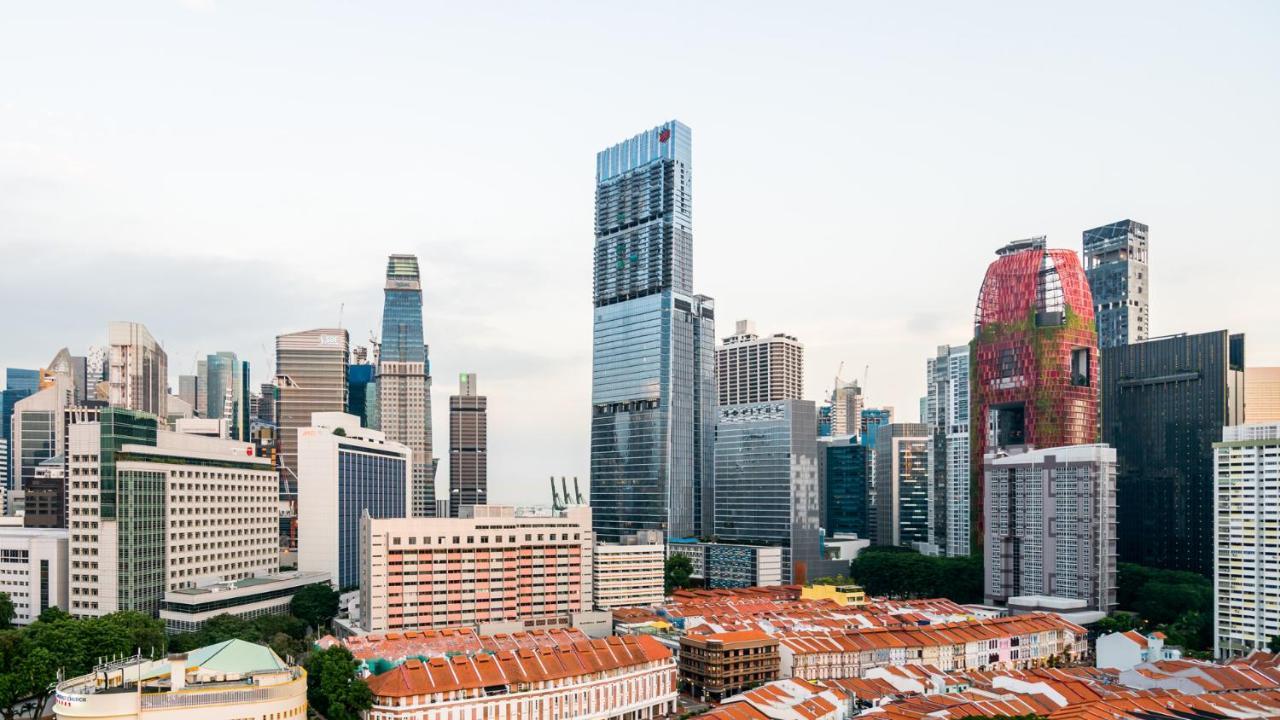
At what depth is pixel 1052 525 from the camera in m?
141

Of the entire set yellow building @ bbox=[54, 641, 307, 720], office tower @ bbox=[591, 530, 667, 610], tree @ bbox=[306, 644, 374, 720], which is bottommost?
office tower @ bbox=[591, 530, 667, 610]

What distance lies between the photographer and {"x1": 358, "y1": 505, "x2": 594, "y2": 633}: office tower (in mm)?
108500

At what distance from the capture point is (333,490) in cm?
14862

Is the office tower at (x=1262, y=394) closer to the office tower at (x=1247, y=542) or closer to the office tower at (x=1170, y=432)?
the office tower at (x=1170, y=432)

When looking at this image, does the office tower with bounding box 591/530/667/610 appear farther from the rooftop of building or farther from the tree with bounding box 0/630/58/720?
the tree with bounding box 0/630/58/720

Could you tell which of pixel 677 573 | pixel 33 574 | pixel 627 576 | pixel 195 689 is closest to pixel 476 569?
pixel 627 576

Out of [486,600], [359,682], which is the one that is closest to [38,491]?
[486,600]

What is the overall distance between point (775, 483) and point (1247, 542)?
83.8m

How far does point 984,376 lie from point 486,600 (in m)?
92.5

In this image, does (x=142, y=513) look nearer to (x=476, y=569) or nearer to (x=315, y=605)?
(x=315, y=605)

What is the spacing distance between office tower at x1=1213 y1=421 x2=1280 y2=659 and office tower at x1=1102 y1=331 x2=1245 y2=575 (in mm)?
44753

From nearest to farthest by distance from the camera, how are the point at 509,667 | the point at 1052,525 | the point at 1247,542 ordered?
the point at 509,667
the point at 1247,542
the point at 1052,525

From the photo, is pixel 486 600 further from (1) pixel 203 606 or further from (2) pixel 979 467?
(2) pixel 979 467

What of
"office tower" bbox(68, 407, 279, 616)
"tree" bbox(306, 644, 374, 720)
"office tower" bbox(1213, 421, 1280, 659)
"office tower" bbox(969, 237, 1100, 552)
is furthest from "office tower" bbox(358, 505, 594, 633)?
"office tower" bbox(1213, 421, 1280, 659)
